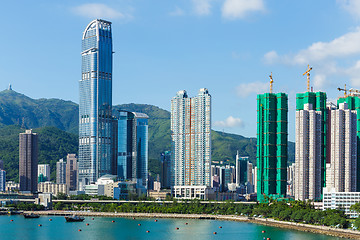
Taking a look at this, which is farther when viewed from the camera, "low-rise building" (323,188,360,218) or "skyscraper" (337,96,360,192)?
"skyscraper" (337,96,360,192)

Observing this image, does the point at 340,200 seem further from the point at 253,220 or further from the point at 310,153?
the point at 253,220

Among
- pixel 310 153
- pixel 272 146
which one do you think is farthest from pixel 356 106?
pixel 272 146

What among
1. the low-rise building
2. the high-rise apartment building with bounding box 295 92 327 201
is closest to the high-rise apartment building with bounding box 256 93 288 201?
the high-rise apartment building with bounding box 295 92 327 201

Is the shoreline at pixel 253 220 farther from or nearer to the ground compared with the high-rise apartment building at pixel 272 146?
nearer to the ground

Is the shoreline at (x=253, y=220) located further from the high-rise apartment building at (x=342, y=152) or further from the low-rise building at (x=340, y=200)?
the high-rise apartment building at (x=342, y=152)

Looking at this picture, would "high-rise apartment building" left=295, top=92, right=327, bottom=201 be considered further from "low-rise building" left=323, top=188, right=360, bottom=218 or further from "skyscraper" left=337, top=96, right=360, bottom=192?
"low-rise building" left=323, top=188, right=360, bottom=218

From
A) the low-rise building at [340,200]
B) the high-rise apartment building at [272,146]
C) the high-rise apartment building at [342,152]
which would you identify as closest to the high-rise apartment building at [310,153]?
the high-rise apartment building at [342,152]

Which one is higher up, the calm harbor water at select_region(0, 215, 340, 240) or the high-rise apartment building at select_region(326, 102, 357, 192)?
the high-rise apartment building at select_region(326, 102, 357, 192)

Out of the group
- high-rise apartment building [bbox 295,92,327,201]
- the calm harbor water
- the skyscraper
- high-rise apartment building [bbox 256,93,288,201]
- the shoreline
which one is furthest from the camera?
high-rise apartment building [bbox 256,93,288,201]
